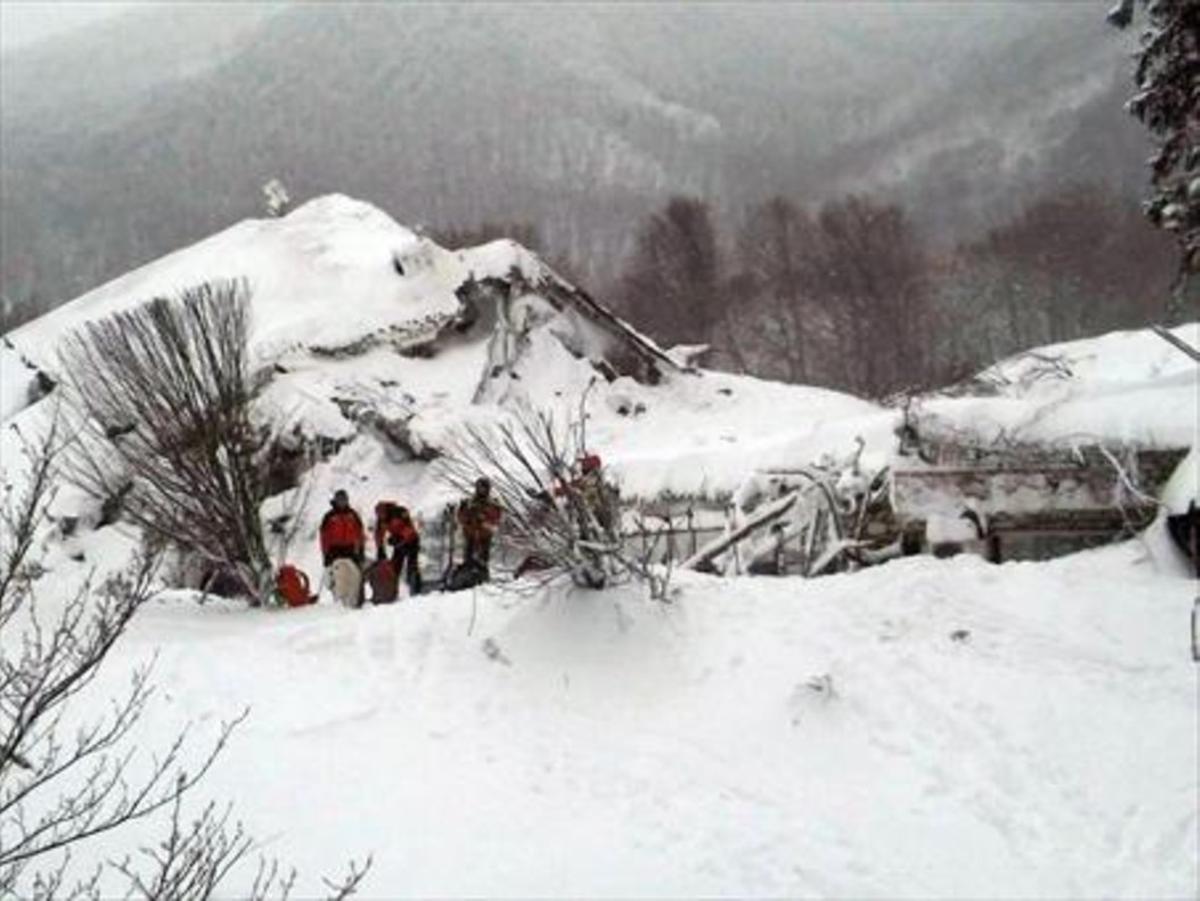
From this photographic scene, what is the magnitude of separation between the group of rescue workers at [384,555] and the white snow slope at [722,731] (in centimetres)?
82

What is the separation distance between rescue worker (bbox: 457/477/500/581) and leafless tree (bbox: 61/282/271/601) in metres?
2.34

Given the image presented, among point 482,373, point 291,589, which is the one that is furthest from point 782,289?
point 291,589

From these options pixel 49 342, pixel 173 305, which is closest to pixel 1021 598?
pixel 173 305

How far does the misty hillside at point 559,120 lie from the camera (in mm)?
73613

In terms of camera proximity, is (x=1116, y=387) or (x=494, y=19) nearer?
(x=1116, y=387)

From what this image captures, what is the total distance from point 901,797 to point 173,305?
9.62 m

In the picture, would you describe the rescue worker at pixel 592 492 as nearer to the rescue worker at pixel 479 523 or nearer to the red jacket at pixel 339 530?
the rescue worker at pixel 479 523

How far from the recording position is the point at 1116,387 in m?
17.5

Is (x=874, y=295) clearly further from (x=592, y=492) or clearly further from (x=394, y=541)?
(x=592, y=492)

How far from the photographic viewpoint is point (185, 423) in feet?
45.0

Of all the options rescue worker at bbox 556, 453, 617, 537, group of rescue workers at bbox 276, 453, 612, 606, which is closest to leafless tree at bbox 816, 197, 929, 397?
group of rescue workers at bbox 276, 453, 612, 606

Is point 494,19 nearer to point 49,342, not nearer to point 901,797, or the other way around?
point 49,342

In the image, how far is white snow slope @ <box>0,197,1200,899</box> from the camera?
29.2ft

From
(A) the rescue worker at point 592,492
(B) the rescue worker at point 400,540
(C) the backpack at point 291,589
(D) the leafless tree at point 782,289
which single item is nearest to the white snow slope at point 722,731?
(C) the backpack at point 291,589
